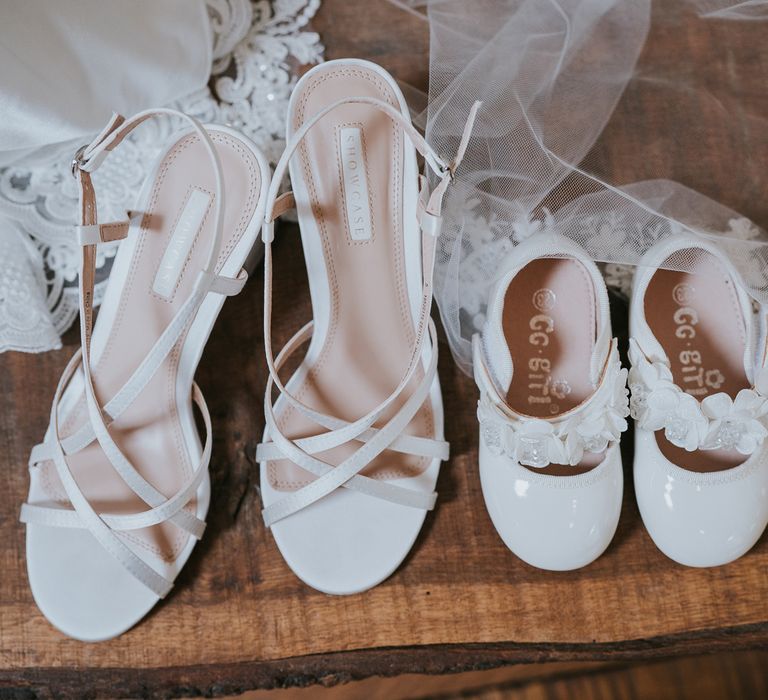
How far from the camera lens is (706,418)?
68 cm

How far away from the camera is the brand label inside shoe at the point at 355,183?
785 mm

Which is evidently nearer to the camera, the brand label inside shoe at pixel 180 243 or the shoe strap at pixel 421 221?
the shoe strap at pixel 421 221

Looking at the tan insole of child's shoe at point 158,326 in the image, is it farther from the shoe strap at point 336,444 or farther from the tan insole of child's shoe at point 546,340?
the tan insole of child's shoe at point 546,340

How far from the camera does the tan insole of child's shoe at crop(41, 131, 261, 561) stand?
758 millimetres

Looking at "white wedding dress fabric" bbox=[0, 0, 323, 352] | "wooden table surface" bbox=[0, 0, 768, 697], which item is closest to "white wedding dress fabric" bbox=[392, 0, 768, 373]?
"wooden table surface" bbox=[0, 0, 768, 697]

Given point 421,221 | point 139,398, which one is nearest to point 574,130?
point 421,221

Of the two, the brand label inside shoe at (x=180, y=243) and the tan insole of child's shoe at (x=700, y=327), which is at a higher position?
the brand label inside shoe at (x=180, y=243)

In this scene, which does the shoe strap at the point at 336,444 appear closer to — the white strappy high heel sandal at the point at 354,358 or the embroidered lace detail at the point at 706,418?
the white strappy high heel sandal at the point at 354,358

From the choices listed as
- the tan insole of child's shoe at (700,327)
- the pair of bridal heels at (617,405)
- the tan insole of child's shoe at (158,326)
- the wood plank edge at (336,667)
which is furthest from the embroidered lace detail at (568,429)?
the tan insole of child's shoe at (158,326)

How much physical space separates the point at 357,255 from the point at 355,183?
8 cm

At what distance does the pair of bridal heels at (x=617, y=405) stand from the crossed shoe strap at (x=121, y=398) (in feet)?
0.96

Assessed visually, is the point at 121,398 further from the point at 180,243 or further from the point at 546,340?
the point at 546,340

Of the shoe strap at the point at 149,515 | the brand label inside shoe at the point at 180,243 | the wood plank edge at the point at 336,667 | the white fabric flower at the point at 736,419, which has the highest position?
the brand label inside shoe at the point at 180,243

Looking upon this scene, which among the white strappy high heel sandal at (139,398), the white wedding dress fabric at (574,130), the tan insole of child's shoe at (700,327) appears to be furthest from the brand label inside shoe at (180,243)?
the tan insole of child's shoe at (700,327)
